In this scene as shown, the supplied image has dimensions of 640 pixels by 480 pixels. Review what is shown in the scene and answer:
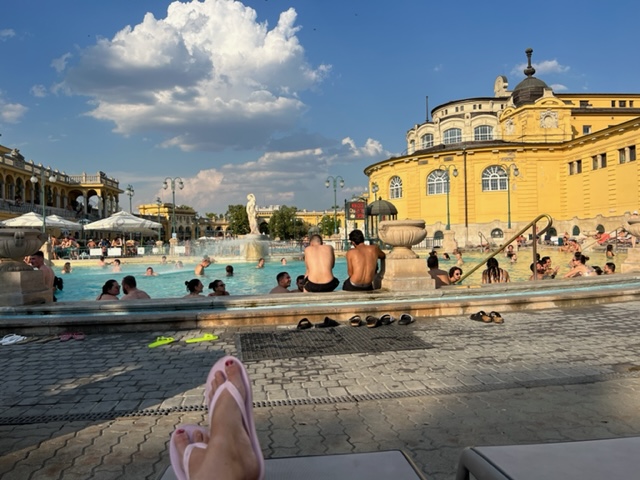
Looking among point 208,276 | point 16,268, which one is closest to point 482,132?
point 208,276

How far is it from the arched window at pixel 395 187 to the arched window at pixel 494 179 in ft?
27.0

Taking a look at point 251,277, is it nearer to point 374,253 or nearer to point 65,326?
point 374,253

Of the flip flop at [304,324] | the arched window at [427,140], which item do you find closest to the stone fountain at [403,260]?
the flip flop at [304,324]

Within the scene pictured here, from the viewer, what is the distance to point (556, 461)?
1818 millimetres

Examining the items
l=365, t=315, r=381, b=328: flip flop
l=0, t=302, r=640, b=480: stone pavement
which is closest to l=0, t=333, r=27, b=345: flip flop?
l=0, t=302, r=640, b=480: stone pavement

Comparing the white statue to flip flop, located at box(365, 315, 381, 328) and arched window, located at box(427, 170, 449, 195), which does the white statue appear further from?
flip flop, located at box(365, 315, 381, 328)

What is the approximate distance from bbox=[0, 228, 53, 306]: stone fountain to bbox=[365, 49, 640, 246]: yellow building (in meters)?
35.5

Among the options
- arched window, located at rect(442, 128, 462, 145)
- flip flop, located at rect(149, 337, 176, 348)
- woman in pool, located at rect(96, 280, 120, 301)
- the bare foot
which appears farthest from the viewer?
arched window, located at rect(442, 128, 462, 145)

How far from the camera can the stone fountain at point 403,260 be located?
8.84 m

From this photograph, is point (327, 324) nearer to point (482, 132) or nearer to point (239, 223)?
point (482, 132)

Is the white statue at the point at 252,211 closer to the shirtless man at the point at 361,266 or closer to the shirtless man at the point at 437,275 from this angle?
the shirtless man at the point at 437,275

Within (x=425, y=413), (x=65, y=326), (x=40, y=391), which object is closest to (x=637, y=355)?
(x=425, y=413)

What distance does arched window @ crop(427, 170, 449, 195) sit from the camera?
4509 cm

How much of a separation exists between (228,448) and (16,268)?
7.63 metres
